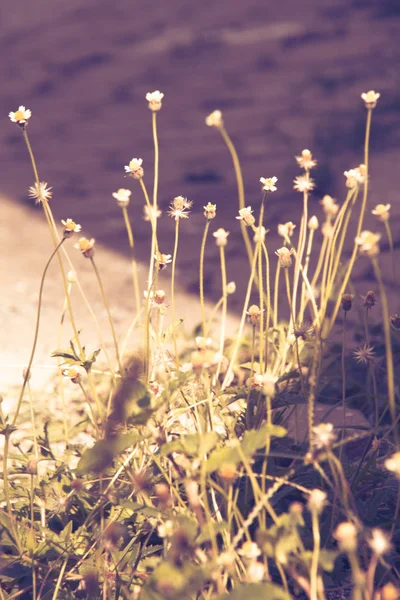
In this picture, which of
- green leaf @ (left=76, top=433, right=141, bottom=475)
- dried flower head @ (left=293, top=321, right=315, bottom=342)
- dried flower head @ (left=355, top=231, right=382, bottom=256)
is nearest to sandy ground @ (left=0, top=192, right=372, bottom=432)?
dried flower head @ (left=293, top=321, right=315, bottom=342)

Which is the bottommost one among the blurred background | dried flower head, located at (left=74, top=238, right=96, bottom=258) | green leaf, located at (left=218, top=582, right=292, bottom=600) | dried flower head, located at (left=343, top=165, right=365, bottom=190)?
green leaf, located at (left=218, top=582, right=292, bottom=600)

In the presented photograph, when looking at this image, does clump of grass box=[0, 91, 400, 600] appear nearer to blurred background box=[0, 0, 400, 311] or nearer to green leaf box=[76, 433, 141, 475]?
green leaf box=[76, 433, 141, 475]

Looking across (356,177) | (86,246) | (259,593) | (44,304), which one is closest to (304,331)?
(356,177)

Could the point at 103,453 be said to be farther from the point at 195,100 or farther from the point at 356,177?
the point at 195,100

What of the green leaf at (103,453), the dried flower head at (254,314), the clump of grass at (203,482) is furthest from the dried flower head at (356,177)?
the green leaf at (103,453)

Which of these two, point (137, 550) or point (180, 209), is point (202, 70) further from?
point (137, 550)

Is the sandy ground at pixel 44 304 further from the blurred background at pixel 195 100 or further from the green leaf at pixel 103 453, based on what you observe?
the green leaf at pixel 103 453
